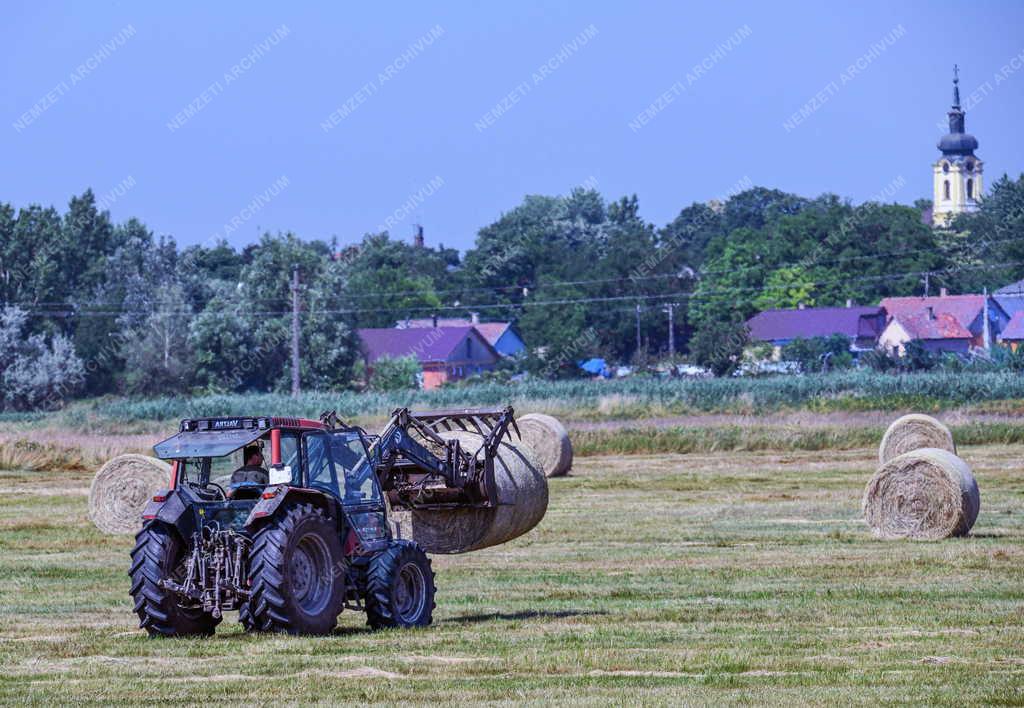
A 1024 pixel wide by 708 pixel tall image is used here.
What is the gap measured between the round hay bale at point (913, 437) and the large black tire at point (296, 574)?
2164 cm

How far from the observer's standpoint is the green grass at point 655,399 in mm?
57156

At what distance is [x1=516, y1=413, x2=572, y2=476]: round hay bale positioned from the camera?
36.4m

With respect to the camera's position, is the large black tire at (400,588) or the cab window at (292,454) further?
the large black tire at (400,588)

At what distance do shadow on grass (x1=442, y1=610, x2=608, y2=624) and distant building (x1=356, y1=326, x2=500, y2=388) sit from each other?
296 feet

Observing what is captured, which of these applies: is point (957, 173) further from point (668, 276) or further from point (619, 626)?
point (619, 626)

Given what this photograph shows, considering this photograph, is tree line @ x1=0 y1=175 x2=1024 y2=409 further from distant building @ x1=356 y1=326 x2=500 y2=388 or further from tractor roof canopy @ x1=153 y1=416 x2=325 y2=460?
tractor roof canopy @ x1=153 y1=416 x2=325 y2=460

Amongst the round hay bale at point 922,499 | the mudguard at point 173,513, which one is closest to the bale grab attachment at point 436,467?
the mudguard at point 173,513

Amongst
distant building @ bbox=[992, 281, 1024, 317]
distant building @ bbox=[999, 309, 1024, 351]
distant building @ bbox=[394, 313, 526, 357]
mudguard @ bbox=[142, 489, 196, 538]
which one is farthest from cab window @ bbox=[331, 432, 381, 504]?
distant building @ bbox=[992, 281, 1024, 317]

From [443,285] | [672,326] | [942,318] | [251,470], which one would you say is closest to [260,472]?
[251,470]

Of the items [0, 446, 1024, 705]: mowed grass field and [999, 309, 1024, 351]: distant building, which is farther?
[999, 309, 1024, 351]: distant building

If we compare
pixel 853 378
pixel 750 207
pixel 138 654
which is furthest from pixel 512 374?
pixel 138 654

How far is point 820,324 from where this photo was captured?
11188 centimetres

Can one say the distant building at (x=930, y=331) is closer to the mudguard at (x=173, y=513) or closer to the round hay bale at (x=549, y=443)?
the round hay bale at (x=549, y=443)

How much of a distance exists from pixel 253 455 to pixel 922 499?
11908 mm
